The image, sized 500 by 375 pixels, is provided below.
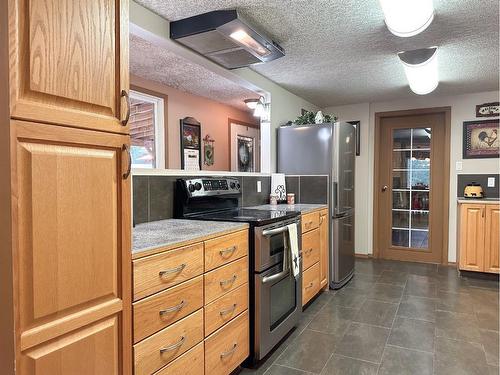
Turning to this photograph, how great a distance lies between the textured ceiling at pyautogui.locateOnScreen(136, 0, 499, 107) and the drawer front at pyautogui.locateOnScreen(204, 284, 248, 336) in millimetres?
1673

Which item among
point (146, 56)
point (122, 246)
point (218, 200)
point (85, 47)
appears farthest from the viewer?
point (146, 56)

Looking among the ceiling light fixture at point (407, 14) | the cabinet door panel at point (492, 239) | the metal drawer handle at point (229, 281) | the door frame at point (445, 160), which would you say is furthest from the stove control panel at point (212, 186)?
the cabinet door panel at point (492, 239)

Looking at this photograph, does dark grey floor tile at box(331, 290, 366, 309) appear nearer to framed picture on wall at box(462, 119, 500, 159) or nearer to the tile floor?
the tile floor

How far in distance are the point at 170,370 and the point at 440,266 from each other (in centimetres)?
409

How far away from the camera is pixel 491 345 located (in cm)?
232

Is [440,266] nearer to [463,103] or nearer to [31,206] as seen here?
[463,103]

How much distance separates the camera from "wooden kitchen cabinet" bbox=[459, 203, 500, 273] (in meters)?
3.78

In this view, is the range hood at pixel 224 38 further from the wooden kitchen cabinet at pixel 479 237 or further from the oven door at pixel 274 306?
the wooden kitchen cabinet at pixel 479 237

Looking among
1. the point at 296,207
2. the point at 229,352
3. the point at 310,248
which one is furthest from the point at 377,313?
the point at 229,352

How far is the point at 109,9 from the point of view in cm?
113

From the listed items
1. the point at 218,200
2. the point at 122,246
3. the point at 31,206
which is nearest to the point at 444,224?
the point at 218,200

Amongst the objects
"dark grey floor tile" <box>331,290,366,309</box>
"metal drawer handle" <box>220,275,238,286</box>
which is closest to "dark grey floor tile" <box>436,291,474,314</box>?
"dark grey floor tile" <box>331,290,366,309</box>

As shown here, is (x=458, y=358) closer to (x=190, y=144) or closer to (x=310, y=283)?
(x=310, y=283)

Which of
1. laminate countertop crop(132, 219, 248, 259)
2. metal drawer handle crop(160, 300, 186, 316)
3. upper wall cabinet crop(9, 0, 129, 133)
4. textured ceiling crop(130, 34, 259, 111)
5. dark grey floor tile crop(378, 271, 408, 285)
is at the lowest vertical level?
dark grey floor tile crop(378, 271, 408, 285)
